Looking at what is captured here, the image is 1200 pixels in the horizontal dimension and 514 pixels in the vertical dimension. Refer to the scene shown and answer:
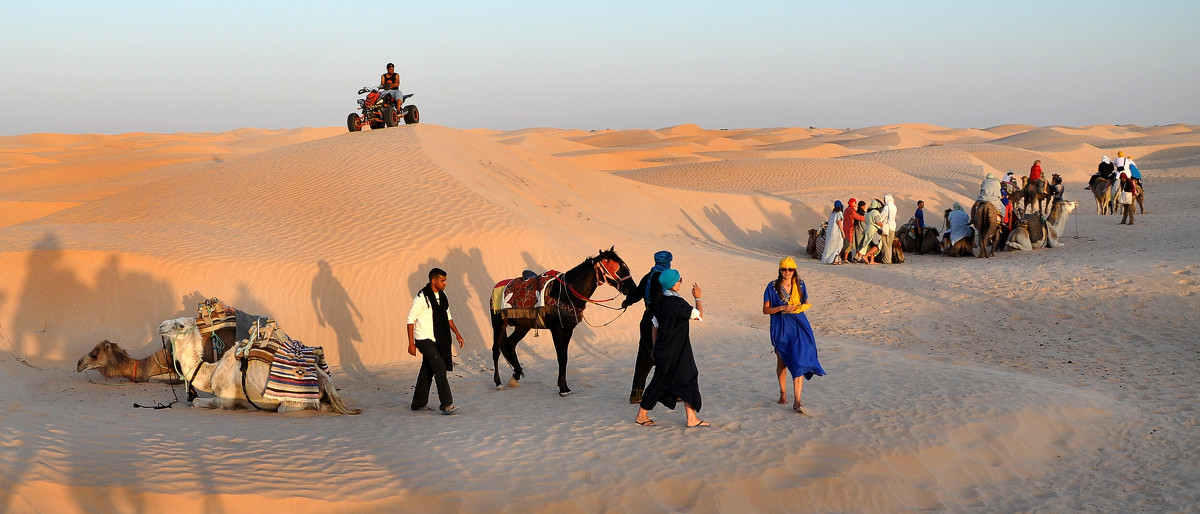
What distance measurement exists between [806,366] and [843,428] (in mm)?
637

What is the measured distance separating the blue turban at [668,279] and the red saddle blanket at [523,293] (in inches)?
79.8

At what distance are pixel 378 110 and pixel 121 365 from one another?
14.1 metres

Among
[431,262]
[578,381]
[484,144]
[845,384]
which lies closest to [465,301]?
[431,262]

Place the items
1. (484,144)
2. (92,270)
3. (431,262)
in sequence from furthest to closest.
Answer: (484,144), (431,262), (92,270)

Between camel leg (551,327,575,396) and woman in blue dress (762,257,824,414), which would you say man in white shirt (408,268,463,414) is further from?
woman in blue dress (762,257,824,414)

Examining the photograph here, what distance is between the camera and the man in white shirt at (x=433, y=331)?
26.6ft

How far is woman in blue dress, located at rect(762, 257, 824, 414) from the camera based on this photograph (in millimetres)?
7746

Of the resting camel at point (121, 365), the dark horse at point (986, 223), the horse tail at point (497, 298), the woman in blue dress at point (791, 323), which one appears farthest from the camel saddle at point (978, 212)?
the resting camel at point (121, 365)

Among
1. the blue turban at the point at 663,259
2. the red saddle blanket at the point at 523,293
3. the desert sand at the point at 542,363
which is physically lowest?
the desert sand at the point at 542,363

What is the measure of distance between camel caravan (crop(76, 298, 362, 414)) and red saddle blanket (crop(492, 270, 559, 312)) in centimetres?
200

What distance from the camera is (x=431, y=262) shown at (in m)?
13.2

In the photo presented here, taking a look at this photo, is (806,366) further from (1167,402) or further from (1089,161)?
(1089,161)

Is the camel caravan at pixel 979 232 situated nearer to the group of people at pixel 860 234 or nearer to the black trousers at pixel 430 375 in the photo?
Result: the group of people at pixel 860 234

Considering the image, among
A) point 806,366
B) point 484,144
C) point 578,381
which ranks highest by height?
point 484,144
